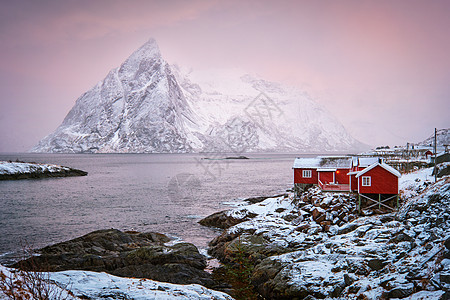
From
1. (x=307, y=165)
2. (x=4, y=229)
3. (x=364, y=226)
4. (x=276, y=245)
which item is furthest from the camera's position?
(x=307, y=165)

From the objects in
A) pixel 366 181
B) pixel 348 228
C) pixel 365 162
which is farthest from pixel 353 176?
pixel 348 228

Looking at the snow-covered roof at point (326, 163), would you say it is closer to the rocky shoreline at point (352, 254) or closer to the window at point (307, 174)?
the window at point (307, 174)

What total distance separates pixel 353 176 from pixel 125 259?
27749mm

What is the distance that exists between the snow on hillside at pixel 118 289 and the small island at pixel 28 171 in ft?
291

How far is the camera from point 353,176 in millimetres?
37219

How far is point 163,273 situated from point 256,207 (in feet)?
71.7

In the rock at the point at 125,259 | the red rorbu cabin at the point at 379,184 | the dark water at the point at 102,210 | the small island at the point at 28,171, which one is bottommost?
the dark water at the point at 102,210

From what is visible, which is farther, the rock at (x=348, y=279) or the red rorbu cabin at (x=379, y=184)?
the red rorbu cabin at (x=379, y=184)

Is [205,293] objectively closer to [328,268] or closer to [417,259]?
[328,268]

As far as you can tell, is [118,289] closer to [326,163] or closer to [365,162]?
[326,163]

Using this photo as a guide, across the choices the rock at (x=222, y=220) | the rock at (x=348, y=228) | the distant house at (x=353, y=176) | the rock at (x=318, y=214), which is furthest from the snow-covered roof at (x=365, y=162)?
the rock at (x=348, y=228)

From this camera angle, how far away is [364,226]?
23.9 m

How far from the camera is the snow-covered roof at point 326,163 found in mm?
42312

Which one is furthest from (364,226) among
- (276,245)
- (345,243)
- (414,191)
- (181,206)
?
(181,206)
